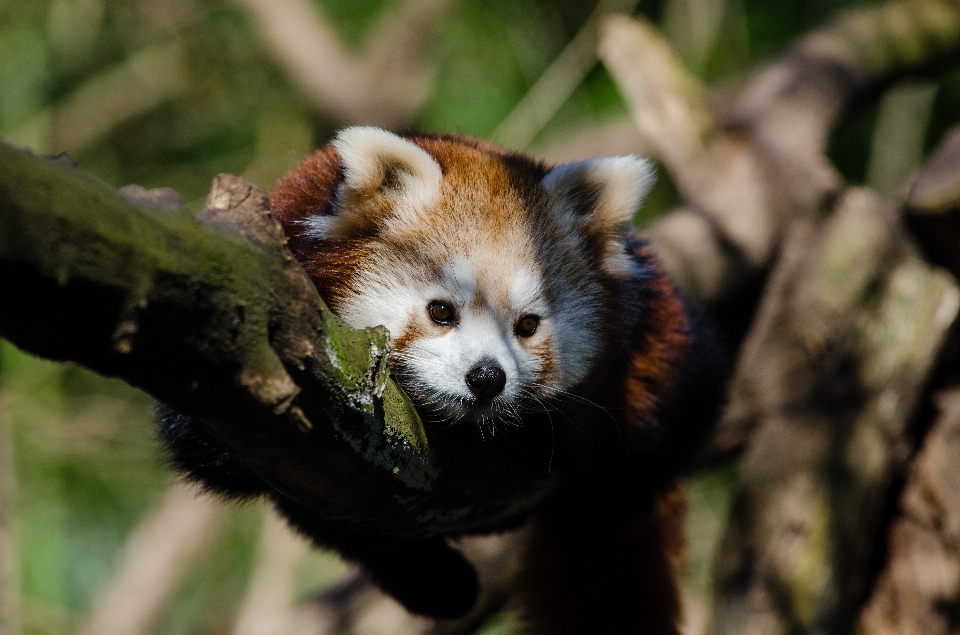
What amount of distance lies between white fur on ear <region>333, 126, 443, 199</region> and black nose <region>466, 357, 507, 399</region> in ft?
1.64

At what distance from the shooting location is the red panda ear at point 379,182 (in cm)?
212

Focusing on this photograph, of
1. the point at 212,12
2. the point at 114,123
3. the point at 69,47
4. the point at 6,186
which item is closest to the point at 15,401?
the point at 114,123

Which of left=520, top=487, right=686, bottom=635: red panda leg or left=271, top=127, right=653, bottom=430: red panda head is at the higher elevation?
left=271, top=127, right=653, bottom=430: red panda head

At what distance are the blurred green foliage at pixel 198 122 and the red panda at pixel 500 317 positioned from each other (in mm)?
2968

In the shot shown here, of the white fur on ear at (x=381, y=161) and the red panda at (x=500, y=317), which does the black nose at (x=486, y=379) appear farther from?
the white fur on ear at (x=381, y=161)

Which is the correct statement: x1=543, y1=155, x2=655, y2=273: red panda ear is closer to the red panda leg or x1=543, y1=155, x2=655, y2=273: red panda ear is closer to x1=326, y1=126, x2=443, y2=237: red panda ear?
x1=326, y1=126, x2=443, y2=237: red panda ear

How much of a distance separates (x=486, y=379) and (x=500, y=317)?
0.21 meters

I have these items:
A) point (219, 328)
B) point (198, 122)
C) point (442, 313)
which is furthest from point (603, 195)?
point (198, 122)

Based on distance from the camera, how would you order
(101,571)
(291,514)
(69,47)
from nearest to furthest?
(291,514)
(101,571)
(69,47)

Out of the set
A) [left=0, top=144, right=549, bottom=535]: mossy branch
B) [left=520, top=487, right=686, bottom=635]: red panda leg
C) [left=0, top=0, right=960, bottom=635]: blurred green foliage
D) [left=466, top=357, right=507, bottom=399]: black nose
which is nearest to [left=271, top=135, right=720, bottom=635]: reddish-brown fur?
[left=520, top=487, right=686, bottom=635]: red panda leg

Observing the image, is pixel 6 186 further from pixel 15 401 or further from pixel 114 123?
pixel 114 123

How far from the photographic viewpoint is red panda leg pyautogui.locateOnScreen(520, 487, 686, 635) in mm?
2910

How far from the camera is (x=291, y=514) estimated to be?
7.78ft

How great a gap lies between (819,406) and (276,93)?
4.87 metres
